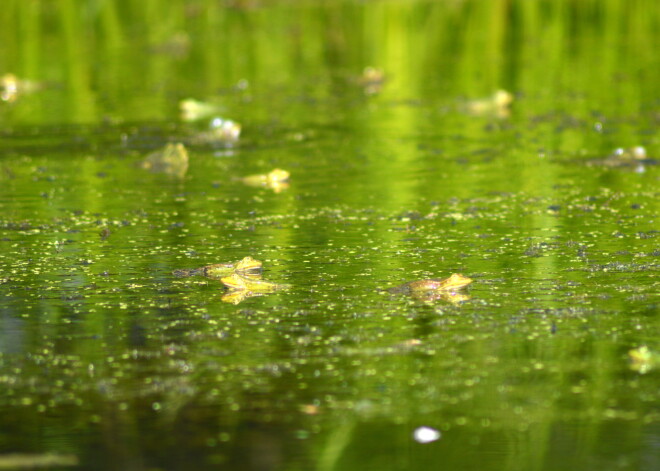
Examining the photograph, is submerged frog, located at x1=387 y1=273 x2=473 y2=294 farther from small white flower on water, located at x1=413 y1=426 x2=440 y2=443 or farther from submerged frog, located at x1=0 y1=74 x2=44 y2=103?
submerged frog, located at x1=0 y1=74 x2=44 y2=103

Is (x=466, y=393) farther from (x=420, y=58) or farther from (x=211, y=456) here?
(x=420, y=58)

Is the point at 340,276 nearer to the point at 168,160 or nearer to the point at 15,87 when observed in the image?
the point at 168,160

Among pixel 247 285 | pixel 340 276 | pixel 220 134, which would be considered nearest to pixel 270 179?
pixel 220 134

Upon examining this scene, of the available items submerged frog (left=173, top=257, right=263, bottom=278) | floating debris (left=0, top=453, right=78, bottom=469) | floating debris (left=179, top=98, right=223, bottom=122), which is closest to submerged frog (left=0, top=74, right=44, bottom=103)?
floating debris (left=179, top=98, right=223, bottom=122)

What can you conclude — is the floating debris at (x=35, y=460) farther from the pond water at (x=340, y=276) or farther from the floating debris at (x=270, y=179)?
the floating debris at (x=270, y=179)

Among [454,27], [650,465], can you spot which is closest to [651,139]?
[650,465]

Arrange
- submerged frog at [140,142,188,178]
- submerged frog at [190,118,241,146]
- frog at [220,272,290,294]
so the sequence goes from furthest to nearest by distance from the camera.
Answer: submerged frog at [190,118,241,146]
submerged frog at [140,142,188,178]
frog at [220,272,290,294]

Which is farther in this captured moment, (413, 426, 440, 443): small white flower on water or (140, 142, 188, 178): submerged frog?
(140, 142, 188, 178): submerged frog
